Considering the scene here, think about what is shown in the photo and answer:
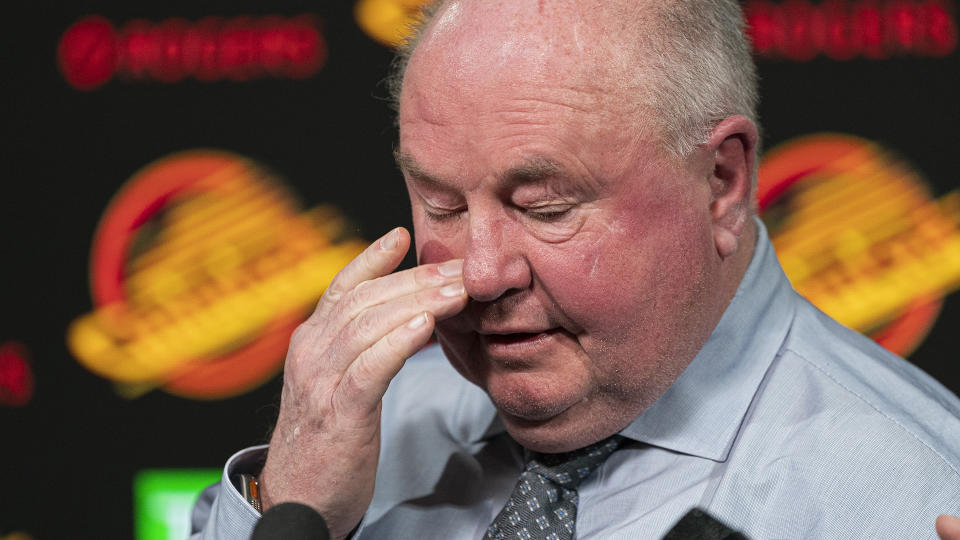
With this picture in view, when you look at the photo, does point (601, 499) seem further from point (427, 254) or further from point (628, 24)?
point (628, 24)

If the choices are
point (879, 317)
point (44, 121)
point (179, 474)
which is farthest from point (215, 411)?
point (879, 317)

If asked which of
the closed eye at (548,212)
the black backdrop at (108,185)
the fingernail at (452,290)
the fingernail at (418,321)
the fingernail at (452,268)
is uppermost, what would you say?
the closed eye at (548,212)

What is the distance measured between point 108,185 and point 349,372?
4.24 feet

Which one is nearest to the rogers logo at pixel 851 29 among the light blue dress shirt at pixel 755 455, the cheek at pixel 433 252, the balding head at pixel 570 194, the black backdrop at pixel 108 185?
the black backdrop at pixel 108 185

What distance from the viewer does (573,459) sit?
104 centimetres

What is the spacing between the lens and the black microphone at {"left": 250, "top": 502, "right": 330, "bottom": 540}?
0.73m

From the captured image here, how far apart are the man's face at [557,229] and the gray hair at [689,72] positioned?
3 centimetres

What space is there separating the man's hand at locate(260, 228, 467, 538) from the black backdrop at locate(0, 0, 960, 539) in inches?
35.7

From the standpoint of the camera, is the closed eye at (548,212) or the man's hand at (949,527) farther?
the closed eye at (548,212)

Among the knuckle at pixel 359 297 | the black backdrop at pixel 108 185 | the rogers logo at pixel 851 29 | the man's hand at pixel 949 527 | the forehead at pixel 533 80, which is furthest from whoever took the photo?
the black backdrop at pixel 108 185

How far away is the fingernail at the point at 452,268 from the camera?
953mm

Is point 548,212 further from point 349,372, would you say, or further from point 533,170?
point 349,372

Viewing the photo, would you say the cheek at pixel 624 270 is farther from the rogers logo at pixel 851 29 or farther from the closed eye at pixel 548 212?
the rogers logo at pixel 851 29

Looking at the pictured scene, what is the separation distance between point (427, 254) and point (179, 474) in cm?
128
